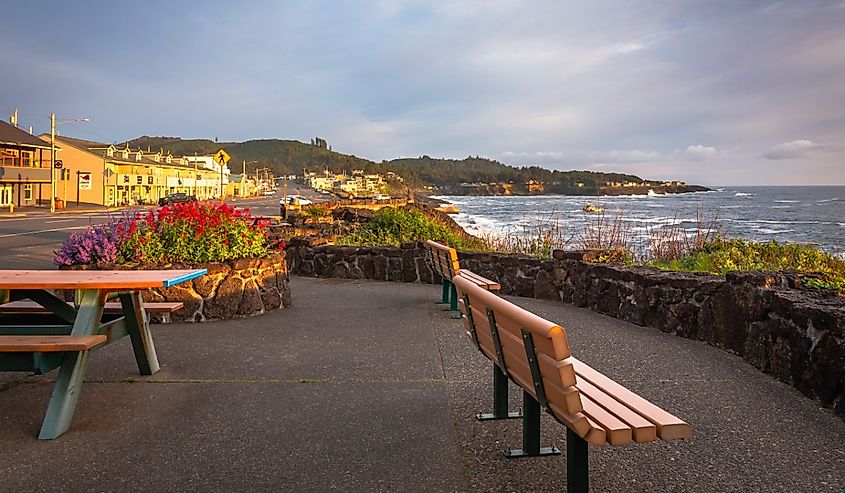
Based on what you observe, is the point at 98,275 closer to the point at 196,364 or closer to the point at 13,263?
the point at 196,364

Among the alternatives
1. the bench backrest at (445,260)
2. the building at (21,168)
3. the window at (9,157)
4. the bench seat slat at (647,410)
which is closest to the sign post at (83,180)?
the building at (21,168)

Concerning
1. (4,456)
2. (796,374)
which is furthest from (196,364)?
(796,374)

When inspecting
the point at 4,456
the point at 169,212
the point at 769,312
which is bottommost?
the point at 4,456

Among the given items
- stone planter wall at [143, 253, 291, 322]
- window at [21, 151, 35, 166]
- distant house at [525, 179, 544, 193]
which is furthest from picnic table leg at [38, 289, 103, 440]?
distant house at [525, 179, 544, 193]

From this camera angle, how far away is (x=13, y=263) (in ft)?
43.1

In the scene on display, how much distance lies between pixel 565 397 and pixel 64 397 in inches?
116

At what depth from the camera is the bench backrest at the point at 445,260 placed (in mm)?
7750

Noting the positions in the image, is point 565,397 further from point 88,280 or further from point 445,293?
point 445,293

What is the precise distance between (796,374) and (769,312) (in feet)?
2.08

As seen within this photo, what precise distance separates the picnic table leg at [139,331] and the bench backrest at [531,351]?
2.60 meters

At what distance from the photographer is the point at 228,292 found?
7.49 metres

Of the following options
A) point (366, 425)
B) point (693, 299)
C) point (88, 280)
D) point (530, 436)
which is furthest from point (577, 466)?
point (693, 299)

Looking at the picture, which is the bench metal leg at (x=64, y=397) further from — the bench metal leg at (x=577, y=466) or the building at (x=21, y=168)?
the building at (x=21, y=168)

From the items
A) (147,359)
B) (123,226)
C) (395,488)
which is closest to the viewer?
(395,488)
